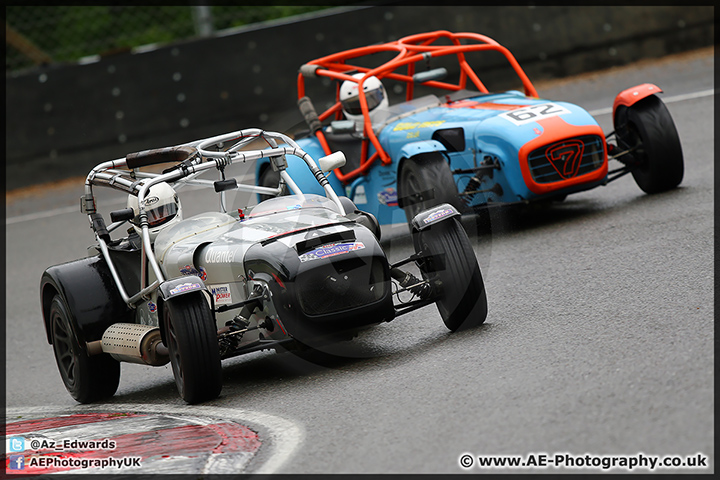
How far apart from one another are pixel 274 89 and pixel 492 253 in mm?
7317

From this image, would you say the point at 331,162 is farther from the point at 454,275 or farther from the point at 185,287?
the point at 185,287

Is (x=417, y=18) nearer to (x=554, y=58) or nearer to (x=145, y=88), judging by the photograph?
(x=554, y=58)

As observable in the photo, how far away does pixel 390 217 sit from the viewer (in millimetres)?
9344

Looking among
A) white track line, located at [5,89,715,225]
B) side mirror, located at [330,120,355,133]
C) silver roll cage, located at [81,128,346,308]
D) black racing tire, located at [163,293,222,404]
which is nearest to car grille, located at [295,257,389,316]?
black racing tire, located at [163,293,222,404]

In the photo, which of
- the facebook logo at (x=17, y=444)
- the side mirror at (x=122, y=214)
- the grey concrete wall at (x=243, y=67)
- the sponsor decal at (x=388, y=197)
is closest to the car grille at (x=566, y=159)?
the sponsor decal at (x=388, y=197)

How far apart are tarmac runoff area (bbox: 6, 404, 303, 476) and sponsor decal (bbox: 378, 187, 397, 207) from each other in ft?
11.8

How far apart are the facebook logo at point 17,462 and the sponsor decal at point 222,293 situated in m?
1.53

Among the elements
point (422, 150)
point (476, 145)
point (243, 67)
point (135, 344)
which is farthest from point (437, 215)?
point (243, 67)

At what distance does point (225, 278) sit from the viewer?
6.16m

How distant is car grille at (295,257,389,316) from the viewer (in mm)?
5598

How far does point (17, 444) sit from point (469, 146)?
4.64 metres

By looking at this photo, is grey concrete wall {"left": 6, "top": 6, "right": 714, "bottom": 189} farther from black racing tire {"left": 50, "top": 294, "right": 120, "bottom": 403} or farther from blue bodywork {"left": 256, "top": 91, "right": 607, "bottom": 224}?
black racing tire {"left": 50, "top": 294, "right": 120, "bottom": 403}

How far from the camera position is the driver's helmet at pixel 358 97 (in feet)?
31.5

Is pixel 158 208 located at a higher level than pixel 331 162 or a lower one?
lower
